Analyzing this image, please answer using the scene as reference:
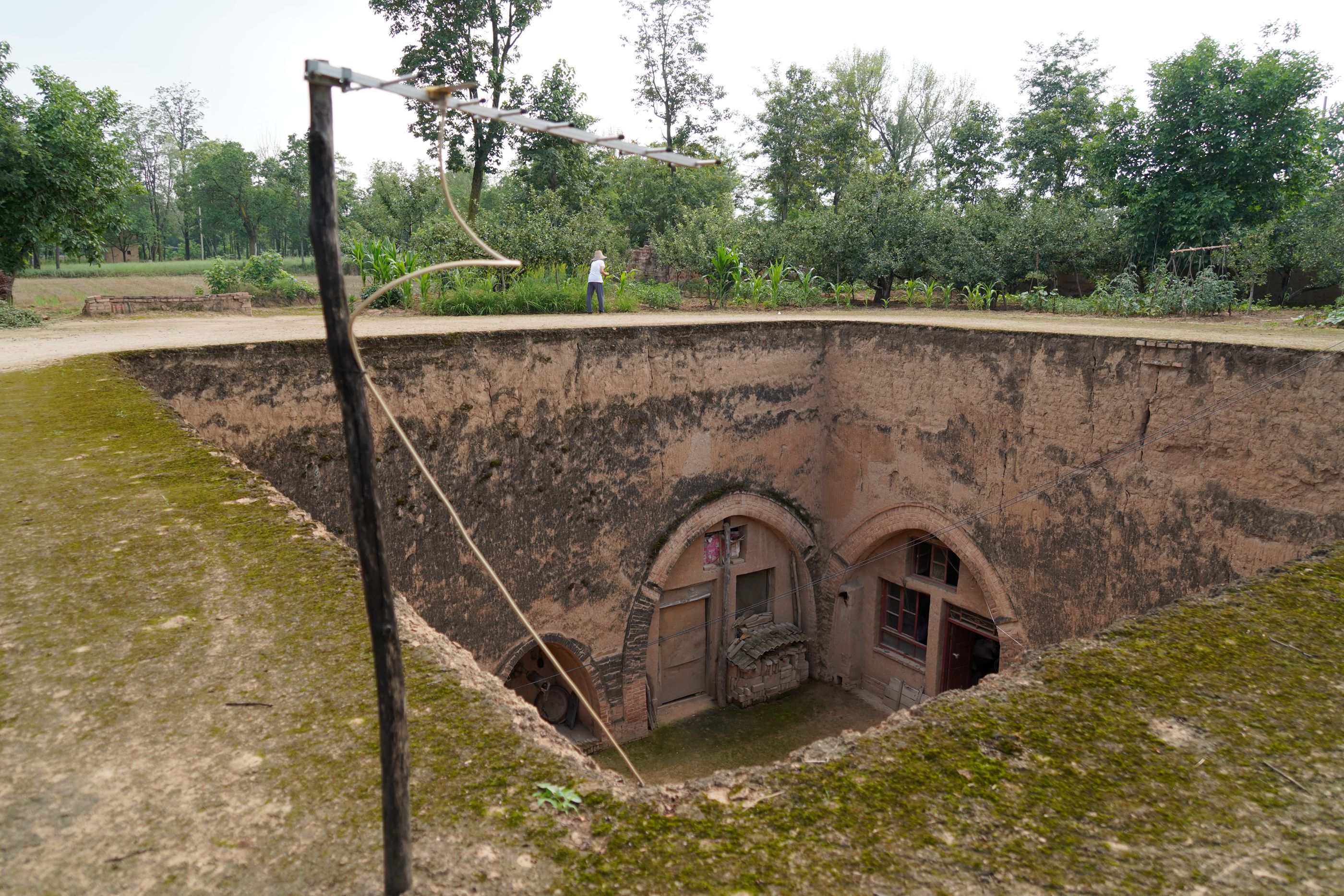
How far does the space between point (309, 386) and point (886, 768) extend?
20.8 feet

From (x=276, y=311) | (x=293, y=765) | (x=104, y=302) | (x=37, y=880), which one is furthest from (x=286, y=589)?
(x=276, y=311)

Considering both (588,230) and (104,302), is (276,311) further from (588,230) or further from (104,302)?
(588,230)

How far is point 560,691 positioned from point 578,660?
2.53ft

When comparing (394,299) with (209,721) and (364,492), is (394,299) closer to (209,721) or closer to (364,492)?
(209,721)

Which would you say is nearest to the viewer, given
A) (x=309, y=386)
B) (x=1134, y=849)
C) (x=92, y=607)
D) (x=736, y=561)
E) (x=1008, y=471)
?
(x=1134, y=849)

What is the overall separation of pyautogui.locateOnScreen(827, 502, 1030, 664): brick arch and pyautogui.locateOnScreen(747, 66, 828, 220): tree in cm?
1473

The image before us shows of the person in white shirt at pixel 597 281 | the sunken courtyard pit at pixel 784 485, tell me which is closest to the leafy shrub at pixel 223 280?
the person in white shirt at pixel 597 281

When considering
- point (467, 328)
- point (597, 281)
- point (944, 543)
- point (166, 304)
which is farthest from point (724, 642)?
point (166, 304)

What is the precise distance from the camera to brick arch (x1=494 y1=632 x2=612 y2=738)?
27.7 ft

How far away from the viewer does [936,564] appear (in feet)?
33.6

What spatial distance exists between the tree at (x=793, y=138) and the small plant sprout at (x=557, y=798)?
22727 millimetres

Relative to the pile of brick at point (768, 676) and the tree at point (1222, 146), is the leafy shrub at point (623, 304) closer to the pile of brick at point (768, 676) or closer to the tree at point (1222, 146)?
the pile of brick at point (768, 676)

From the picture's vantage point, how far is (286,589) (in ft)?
9.91

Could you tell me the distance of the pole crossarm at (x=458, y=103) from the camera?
147 cm
